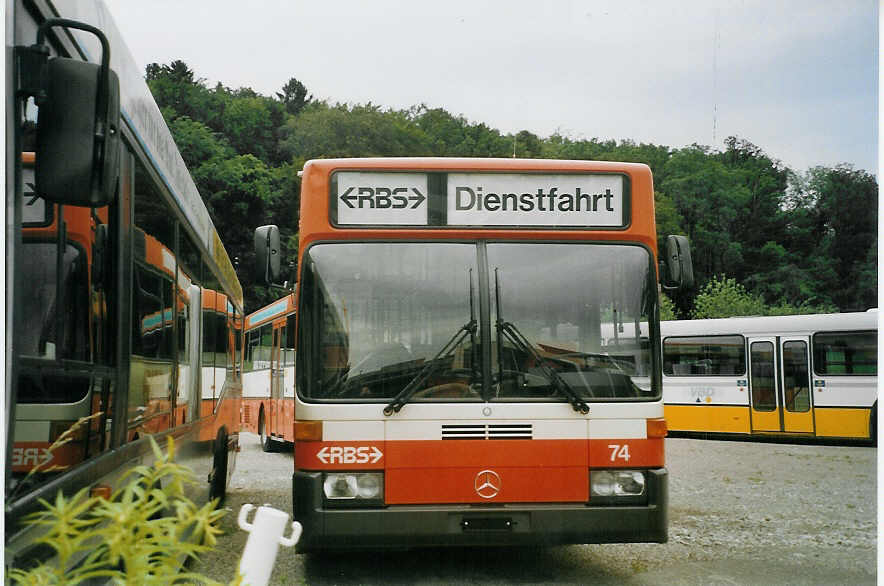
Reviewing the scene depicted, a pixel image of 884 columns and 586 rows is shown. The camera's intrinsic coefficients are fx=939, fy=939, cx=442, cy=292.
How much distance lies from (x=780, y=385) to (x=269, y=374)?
33.7ft

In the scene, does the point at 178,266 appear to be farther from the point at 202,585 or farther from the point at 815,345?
the point at 815,345

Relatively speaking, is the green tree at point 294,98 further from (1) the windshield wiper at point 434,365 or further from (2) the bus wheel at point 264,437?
(2) the bus wheel at point 264,437

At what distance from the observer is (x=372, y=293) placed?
588 centimetres

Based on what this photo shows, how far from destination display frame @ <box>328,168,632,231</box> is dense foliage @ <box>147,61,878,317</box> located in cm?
128

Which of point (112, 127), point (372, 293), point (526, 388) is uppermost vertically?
point (112, 127)

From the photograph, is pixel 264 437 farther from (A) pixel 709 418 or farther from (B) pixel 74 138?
(B) pixel 74 138

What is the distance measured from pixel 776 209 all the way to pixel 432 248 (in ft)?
24.7

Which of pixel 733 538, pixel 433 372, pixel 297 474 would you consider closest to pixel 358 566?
pixel 297 474

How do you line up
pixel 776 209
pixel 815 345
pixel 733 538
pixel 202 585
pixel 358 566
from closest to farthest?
1. pixel 202 585
2. pixel 358 566
3. pixel 733 538
4. pixel 776 209
5. pixel 815 345

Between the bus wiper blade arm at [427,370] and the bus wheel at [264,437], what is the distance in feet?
43.6

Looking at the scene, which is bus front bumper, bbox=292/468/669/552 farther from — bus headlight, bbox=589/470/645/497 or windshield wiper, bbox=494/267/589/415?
windshield wiper, bbox=494/267/589/415

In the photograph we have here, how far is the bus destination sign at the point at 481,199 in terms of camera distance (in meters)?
6.07

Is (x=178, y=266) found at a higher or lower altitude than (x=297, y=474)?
higher

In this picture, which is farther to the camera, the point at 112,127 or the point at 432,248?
the point at 432,248
